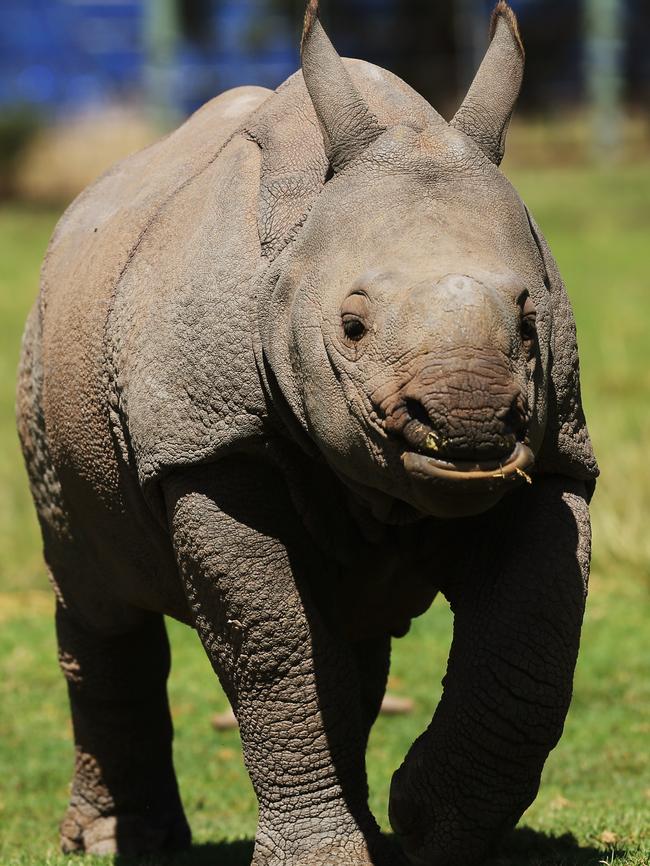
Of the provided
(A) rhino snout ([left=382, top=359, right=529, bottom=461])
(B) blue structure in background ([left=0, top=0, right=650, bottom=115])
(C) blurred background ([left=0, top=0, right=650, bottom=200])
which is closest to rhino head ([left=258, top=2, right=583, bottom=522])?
(A) rhino snout ([left=382, top=359, right=529, bottom=461])

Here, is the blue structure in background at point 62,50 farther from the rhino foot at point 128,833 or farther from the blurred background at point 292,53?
the rhino foot at point 128,833

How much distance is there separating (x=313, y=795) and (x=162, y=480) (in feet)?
3.01

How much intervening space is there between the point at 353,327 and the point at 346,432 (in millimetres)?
246

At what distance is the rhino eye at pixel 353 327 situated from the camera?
3.96 m

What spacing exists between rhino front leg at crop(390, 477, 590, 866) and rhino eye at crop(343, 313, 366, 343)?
0.80 metres

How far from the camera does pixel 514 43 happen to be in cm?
446

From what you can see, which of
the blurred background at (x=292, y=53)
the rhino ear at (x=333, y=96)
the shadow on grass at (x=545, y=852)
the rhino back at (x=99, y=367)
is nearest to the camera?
the rhino ear at (x=333, y=96)

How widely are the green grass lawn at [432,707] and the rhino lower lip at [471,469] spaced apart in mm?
1616

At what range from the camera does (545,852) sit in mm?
5457

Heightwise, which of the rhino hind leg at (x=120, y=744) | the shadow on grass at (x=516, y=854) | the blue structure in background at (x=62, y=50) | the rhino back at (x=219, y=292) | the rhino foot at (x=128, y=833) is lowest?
the shadow on grass at (x=516, y=854)

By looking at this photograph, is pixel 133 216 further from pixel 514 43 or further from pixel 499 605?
pixel 499 605

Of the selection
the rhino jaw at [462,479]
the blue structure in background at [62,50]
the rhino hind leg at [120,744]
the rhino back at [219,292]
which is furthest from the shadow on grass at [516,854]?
the blue structure in background at [62,50]

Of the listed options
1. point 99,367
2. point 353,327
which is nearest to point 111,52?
point 99,367

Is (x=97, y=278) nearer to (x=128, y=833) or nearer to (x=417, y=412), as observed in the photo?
(x=417, y=412)
